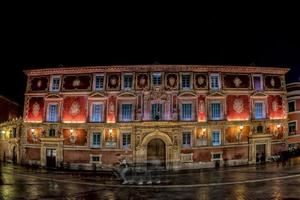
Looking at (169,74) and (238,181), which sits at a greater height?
(169,74)

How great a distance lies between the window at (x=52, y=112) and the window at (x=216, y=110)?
63.7ft

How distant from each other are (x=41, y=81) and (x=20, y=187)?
781 inches

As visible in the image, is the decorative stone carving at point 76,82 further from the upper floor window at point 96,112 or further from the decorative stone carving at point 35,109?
the decorative stone carving at point 35,109

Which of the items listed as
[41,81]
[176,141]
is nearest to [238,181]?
[176,141]

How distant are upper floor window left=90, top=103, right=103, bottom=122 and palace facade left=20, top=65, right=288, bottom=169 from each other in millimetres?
123

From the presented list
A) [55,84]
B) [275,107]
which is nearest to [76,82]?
[55,84]

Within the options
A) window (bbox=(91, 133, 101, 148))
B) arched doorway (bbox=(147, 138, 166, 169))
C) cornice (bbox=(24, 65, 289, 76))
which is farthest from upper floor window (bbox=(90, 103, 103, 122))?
arched doorway (bbox=(147, 138, 166, 169))

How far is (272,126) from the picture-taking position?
41.8 meters

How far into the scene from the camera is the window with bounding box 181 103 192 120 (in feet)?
131

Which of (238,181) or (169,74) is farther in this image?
(169,74)

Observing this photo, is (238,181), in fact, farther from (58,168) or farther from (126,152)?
(58,168)

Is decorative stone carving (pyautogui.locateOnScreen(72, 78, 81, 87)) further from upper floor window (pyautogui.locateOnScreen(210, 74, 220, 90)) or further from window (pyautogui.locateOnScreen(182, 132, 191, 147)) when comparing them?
upper floor window (pyautogui.locateOnScreen(210, 74, 220, 90))

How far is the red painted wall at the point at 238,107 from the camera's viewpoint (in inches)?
1601

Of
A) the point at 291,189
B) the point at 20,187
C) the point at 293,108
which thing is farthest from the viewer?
the point at 293,108
